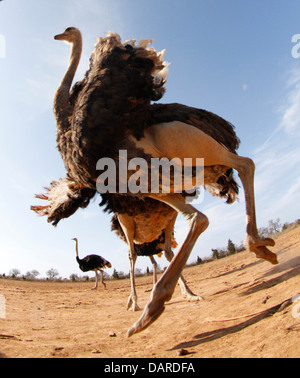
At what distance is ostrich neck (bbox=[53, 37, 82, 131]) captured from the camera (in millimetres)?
3489

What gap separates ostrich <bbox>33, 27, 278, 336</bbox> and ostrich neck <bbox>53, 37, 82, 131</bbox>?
0.04 ft

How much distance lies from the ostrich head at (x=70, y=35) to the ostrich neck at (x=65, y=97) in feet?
1.12

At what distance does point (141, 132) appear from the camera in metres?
3.08

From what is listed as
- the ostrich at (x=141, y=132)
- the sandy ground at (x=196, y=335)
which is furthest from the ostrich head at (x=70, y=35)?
the sandy ground at (x=196, y=335)

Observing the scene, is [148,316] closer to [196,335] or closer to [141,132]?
[196,335]

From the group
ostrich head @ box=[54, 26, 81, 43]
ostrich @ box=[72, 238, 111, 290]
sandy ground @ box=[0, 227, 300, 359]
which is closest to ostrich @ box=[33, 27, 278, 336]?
sandy ground @ box=[0, 227, 300, 359]

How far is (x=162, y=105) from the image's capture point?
3.49 m

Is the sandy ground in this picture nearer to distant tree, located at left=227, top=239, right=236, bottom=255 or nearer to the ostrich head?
the ostrich head

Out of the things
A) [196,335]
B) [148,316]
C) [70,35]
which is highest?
[70,35]

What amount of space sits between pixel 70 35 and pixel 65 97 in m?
1.88

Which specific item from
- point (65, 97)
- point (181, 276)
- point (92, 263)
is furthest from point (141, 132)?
point (92, 263)

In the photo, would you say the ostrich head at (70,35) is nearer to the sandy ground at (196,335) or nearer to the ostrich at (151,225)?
the ostrich at (151,225)
